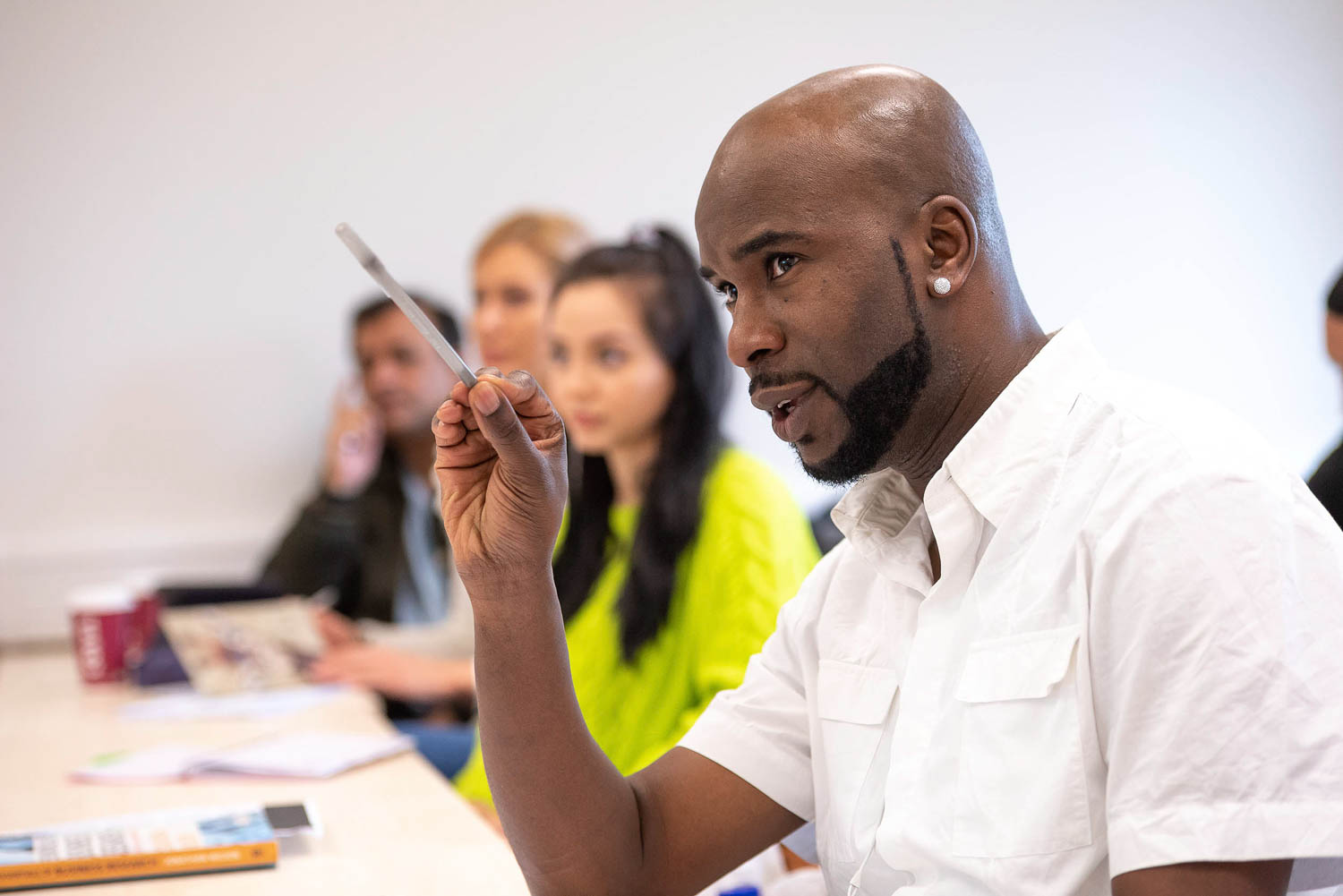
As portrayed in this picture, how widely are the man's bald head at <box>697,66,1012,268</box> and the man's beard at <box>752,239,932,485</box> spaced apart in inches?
2.3

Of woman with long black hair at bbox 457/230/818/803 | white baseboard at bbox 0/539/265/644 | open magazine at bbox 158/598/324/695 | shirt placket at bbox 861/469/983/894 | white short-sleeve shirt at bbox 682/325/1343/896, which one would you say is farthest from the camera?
white baseboard at bbox 0/539/265/644

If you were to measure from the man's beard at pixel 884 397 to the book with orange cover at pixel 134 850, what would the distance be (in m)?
0.69

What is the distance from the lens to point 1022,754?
32.0 inches

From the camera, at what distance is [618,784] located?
103 cm

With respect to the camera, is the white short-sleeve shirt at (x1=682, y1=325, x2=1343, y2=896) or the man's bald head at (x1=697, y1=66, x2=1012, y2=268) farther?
the man's bald head at (x1=697, y1=66, x2=1012, y2=268)

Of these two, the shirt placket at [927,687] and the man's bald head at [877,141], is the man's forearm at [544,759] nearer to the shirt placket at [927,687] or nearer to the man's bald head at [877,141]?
the shirt placket at [927,687]

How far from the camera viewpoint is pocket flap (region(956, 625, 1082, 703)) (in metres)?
0.80

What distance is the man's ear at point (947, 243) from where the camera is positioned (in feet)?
2.98

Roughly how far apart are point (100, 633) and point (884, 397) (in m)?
1.79

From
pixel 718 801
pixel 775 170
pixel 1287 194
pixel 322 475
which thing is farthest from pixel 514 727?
pixel 1287 194

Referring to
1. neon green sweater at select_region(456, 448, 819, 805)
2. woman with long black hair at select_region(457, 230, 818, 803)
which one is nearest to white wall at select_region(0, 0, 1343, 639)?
woman with long black hair at select_region(457, 230, 818, 803)

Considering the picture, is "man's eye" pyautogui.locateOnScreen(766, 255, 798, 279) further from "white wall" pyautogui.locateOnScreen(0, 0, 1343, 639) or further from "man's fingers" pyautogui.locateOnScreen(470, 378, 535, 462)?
"white wall" pyautogui.locateOnScreen(0, 0, 1343, 639)

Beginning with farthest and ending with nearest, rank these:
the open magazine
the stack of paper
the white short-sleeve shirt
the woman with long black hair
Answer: the open magazine, the woman with long black hair, the stack of paper, the white short-sleeve shirt

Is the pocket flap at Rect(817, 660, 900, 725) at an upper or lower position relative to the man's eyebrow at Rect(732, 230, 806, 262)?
lower
